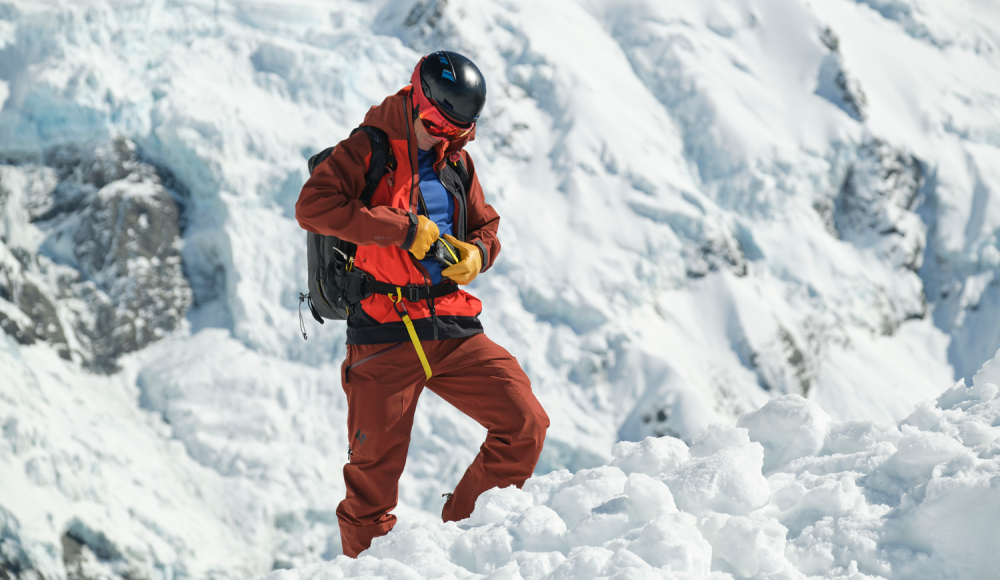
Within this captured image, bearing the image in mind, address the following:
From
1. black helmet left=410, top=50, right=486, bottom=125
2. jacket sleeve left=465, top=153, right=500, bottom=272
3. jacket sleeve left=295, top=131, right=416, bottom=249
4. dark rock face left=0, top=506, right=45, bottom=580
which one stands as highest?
black helmet left=410, top=50, right=486, bottom=125

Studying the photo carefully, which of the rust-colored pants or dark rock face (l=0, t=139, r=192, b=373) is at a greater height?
the rust-colored pants

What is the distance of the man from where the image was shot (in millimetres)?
2551

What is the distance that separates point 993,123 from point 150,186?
2178 cm

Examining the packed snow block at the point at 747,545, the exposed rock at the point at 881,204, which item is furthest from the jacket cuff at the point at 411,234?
the exposed rock at the point at 881,204

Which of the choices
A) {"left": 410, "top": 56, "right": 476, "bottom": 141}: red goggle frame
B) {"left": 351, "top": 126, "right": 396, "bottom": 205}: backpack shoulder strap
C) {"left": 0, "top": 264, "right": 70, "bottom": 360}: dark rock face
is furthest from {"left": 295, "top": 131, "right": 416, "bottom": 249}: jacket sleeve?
{"left": 0, "top": 264, "right": 70, "bottom": 360}: dark rock face

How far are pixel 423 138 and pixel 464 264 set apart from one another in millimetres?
501

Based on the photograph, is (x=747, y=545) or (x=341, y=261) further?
(x=341, y=261)

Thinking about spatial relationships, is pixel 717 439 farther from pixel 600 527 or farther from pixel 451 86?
pixel 451 86

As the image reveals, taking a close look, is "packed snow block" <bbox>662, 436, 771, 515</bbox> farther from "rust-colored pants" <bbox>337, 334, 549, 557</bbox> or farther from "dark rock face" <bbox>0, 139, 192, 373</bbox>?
"dark rock face" <bbox>0, 139, 192, 373</bbox>

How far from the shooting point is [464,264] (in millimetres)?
2629

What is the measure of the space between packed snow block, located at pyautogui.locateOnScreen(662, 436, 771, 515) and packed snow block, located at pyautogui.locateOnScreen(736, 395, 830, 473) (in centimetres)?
33

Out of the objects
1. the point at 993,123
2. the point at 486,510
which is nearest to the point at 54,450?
the point at 486,510

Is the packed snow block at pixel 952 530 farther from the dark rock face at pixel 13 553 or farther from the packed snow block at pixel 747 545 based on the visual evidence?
the dark rock face at pixel 13 553

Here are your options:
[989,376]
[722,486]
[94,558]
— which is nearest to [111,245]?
[94,558]
